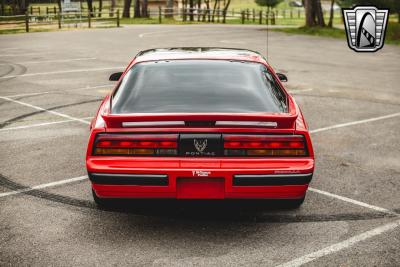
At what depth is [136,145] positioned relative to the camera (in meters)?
3.98

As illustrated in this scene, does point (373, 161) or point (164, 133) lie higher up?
point (164, 133)

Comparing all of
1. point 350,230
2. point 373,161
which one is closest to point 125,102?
point 350,230

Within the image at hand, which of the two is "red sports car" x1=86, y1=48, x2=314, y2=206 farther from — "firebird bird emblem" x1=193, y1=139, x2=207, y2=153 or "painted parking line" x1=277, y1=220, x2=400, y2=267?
"painted parking line" x1=277, y1=220, x2=400, y2=267

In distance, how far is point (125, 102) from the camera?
446 cm

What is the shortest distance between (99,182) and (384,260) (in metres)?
2.10

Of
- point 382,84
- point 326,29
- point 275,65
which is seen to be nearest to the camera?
point 382,84

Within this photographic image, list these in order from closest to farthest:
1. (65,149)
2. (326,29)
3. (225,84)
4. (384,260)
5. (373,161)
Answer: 1. (384,260)
2. (225,84)
3. (373,161)
4. (65,149)
5. (326,29)

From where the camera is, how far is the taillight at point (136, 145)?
3.94 m

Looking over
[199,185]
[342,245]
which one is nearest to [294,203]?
[342,245]

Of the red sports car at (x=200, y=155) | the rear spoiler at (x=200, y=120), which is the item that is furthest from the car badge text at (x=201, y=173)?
the rear spoiler at (x=200, y=120)

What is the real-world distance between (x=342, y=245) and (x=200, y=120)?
4.59 ft

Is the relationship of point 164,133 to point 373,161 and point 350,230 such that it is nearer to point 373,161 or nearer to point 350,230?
point 350,230

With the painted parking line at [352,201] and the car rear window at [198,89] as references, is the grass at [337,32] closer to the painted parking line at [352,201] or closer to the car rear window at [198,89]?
the painted parking line at [352,201]

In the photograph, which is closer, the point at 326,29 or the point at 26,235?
the point at 26,235
